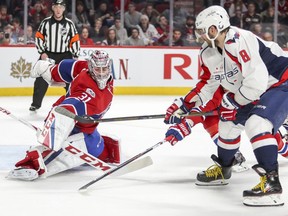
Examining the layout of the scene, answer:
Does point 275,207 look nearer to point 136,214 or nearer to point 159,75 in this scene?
point 136,214

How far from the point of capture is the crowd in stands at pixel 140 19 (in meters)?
8.82

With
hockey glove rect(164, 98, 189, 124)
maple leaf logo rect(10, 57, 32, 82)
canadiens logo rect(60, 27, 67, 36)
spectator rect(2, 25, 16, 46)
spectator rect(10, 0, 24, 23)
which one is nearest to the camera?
hockey glove rect(164, 98, 189, 124)

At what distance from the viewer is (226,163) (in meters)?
4.05

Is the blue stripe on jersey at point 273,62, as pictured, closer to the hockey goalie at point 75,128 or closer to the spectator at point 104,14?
the hockey goalie at point 75,128

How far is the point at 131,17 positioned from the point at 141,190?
18.2 ft

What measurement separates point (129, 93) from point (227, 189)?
4.74 m

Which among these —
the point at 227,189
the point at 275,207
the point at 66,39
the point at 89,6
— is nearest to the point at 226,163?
the point at 227,189

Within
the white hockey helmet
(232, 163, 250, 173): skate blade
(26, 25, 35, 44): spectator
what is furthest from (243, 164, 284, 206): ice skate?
(26, 25, 35, 44): spectator

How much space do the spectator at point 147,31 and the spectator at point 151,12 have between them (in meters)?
0.05

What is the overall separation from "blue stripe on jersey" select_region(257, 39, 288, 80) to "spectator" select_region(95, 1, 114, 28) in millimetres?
5537

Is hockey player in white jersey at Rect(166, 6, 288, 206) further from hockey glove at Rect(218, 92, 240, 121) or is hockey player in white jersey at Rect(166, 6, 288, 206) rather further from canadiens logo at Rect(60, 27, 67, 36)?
canadiens logo at Rect(60, 27, 67, 36)

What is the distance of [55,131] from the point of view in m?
4.04

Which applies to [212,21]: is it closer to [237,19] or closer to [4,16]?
[4,16]

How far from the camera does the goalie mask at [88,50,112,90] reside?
4.18 meters
